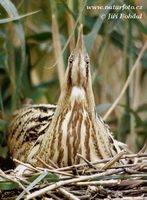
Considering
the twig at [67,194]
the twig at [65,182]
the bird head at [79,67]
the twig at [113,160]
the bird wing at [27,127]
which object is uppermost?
the bird head at [79,67]

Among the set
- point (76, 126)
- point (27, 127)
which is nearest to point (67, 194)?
point (76, 126)

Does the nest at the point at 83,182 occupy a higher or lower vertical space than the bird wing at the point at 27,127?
lower

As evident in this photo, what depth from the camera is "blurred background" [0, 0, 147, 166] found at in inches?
116

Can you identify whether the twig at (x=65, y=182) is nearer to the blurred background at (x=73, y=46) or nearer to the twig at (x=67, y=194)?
the twig at (x=67, y=194)

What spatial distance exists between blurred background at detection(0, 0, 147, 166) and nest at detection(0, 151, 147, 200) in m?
0.42

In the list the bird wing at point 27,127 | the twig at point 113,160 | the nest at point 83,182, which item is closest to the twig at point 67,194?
the nest at point 83,182

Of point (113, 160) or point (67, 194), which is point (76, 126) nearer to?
point (113, 160)

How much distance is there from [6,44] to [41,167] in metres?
0.60

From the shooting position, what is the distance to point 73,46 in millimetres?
2959

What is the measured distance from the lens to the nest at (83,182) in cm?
233

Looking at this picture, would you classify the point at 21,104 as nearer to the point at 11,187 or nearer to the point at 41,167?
the point at 41,167

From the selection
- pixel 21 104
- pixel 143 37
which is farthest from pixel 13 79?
pixel 143 37

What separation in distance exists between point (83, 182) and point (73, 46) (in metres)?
0.74

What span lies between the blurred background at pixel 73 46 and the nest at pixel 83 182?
1.36 feet
